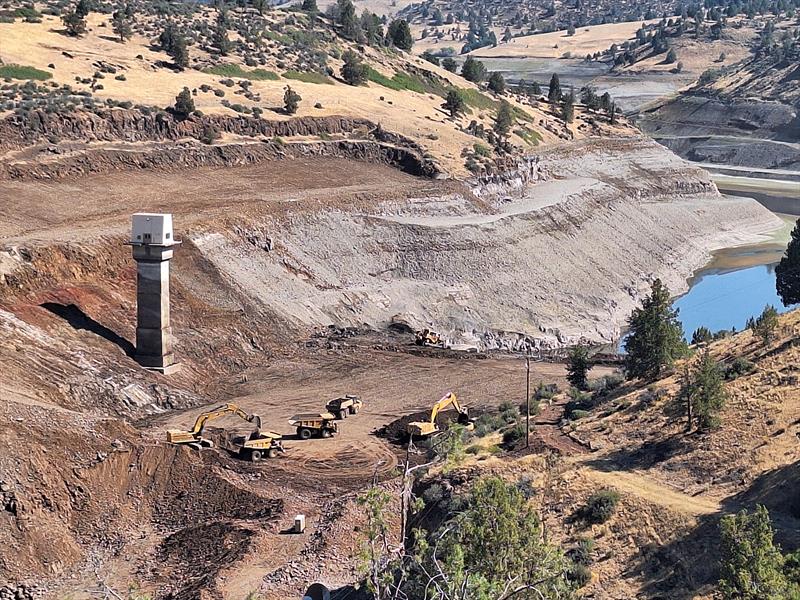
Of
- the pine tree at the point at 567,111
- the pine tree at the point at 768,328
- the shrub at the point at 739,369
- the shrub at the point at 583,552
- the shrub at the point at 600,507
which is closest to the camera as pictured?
the shrub at the point at 583,552

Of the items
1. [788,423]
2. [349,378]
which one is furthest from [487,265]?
[788,423]

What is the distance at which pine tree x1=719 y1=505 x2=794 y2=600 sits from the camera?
833 inches

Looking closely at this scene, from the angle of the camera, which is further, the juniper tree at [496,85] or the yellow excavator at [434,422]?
the juniper tree at [496,85]

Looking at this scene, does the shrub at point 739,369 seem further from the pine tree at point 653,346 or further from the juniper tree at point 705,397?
the pine tree at point 653,346

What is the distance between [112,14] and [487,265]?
42.8 meters

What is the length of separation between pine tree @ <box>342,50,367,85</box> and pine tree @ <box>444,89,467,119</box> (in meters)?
7.28

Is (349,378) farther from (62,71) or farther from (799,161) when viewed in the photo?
(799,161)

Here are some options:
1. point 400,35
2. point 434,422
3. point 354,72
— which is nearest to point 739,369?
point 434,422

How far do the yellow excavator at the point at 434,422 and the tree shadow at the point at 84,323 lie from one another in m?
12.7

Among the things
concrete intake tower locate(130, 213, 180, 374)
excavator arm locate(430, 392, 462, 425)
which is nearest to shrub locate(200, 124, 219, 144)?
concrete intake tower locate(130, 213, 180, 374)

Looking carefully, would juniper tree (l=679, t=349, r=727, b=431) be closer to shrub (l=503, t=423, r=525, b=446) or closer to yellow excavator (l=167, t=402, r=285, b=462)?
shrub (l=503, t=423, r=525, b=446)

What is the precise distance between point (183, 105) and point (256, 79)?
1537 centimetres

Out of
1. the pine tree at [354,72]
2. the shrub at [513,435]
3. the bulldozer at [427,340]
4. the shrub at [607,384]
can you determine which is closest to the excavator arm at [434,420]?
the shrub at [513,435]

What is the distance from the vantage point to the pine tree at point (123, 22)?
84.7 metres
